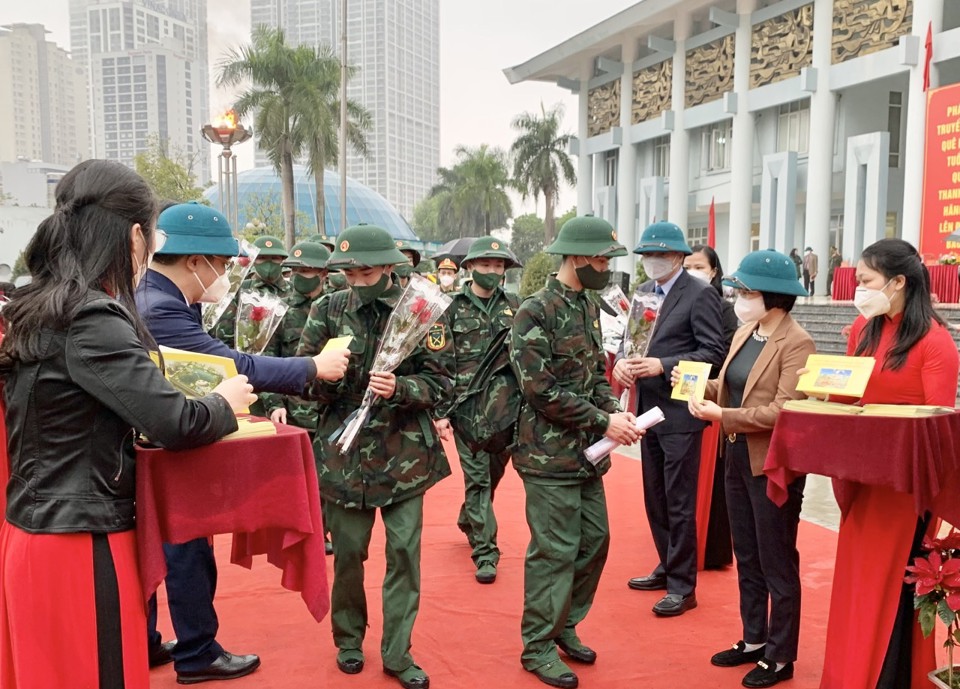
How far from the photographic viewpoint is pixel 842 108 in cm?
2194

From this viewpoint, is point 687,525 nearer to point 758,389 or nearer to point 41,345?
point 758,389

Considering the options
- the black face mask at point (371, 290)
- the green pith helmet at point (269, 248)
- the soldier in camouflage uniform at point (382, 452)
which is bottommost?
the soldier in camouflage uniform at point (382, 452)

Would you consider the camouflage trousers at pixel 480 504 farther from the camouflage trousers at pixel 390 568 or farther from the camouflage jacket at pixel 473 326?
the camouflage trousers at pixel 390 568

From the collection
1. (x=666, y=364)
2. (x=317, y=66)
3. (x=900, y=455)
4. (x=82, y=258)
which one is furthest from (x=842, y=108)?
(x=82, y=258)

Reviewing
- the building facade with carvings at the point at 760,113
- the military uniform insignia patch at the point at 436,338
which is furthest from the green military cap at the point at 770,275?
the building facade with carvings at the point at 760,113

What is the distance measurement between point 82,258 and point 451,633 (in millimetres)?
2707

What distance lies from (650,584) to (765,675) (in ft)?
3.86

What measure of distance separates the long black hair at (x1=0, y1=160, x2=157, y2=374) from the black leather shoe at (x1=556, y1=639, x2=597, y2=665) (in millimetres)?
2437

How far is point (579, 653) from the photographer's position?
11.7ft

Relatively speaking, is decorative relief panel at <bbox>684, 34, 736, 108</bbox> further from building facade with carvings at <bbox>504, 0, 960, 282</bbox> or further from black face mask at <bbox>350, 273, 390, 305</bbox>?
black face mask at <bbox>350, 273, 390, 305</bbox>

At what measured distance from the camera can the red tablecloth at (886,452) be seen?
8.34 ft

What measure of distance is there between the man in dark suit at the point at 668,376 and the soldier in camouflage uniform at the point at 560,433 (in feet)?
2.86

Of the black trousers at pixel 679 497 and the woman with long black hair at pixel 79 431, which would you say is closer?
the woman with long black hair at pixel 79 431

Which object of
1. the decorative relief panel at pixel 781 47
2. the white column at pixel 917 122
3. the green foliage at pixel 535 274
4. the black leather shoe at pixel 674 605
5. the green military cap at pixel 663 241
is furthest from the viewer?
the green foliage at pixel 535 274
